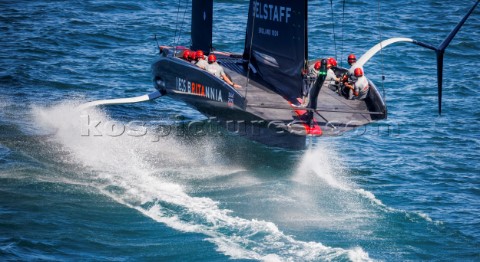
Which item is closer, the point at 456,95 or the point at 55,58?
the point at 456,95

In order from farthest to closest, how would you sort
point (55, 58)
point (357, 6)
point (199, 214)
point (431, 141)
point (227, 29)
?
point (357, 6)
point (227, 29)
point (55, 58)
point (431, 141)
point (199, 214)

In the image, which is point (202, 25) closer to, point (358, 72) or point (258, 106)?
point (358, 72)

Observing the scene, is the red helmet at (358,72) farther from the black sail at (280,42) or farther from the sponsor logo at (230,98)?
the sponsor logo at (230,98)

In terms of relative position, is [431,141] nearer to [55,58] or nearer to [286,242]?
[286,242]

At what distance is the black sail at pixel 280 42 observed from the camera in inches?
550

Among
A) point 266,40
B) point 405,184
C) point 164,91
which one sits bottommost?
point 405,184

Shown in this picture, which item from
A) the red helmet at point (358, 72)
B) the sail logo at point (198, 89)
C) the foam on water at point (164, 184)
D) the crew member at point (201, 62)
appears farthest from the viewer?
the crew member at point (201, 62)

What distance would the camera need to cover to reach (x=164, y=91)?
16.6 m

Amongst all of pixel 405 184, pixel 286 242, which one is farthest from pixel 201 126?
pixel 286 242

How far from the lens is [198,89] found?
14961 mm

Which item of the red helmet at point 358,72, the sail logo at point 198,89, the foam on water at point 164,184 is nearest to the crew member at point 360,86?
the red helmet at point 358,72

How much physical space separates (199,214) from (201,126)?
5717mm

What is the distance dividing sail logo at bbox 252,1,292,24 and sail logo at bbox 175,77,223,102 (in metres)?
1.74

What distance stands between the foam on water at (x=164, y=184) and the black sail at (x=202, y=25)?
2.53 meters
